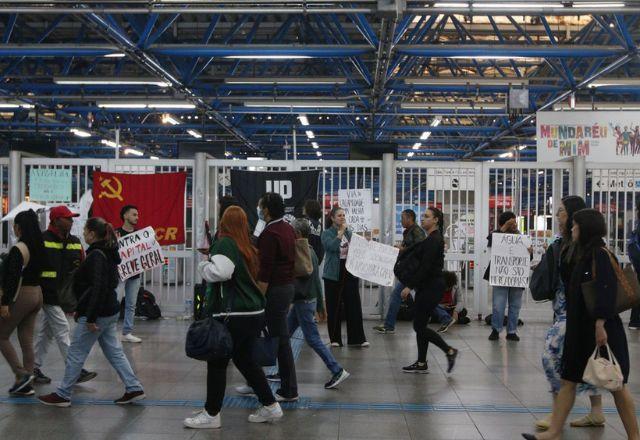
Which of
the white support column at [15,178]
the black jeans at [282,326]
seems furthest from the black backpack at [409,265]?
the white support column at [15,178]

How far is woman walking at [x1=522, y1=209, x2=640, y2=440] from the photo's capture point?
5133 millimetres

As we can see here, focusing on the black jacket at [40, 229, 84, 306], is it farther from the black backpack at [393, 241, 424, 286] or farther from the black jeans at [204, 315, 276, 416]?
the black backpack at [393, 241, 424, 286]

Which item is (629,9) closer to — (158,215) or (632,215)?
Answer: (632,215)

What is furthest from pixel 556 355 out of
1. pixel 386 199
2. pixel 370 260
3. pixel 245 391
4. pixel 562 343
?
pixel 386 199

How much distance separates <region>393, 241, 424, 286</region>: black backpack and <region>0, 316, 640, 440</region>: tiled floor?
40.6 inches

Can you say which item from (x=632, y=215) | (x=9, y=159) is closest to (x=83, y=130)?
(x=9, y=159)

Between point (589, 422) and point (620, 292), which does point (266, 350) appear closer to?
point (589, 422)

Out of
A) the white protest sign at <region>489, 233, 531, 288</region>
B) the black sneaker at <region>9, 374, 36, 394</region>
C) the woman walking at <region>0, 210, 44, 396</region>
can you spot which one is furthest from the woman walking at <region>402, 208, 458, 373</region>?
the black sneaker at <region>9, 374, 36, 394</region>

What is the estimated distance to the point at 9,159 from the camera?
41.7 ft

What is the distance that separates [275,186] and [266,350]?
5953mm

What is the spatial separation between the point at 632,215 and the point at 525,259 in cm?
359

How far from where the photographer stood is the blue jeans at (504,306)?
10.8 m

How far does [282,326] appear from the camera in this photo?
650 cm

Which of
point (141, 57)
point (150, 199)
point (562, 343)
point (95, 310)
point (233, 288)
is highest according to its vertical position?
point (141, 57)
